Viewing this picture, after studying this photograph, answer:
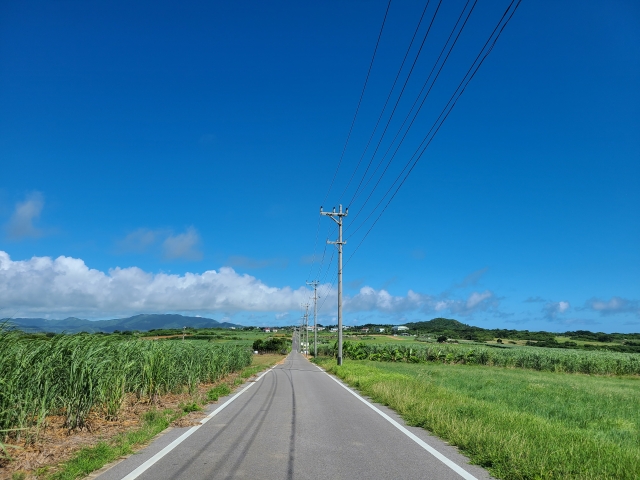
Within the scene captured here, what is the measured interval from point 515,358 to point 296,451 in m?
49.8

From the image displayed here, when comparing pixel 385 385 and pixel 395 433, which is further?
pixel 385 385

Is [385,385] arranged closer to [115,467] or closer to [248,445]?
[248,445]

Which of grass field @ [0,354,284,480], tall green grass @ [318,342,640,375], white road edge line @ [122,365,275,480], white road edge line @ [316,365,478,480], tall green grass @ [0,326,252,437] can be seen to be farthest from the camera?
tall green grass @ [318,342,640,375]

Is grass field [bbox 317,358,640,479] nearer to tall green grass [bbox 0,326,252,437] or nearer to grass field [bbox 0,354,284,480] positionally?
grass field [bbox 0,354,284,480]

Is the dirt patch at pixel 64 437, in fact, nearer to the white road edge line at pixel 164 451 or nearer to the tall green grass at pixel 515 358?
the white road edge line at pixel 164 451

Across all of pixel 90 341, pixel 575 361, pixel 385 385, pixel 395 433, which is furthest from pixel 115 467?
pixel 575 361

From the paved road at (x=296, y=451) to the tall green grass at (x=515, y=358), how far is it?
4346 cm

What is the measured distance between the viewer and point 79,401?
888 cm

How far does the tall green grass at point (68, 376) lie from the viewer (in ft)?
23.9

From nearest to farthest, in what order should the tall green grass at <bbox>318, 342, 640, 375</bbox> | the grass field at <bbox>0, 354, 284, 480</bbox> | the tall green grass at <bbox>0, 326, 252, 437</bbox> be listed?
the grass field at <bbox>0, 354, 284, 480</bbox>
the tall green grass at <bbox>0, 326, 252, 437</bbox>
the tall green grass at <bbox>318, 342, 640, 375</bbox>

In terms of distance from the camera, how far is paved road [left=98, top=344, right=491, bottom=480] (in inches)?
244

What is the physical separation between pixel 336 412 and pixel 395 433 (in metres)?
3.32

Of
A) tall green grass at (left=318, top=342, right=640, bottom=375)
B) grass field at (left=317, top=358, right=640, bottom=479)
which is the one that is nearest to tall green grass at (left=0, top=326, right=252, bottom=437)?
grass field at (left=317, top=358, right=640, bottom=479)

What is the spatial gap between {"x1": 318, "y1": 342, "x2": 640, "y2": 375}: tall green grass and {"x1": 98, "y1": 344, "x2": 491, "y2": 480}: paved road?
43.5 m
